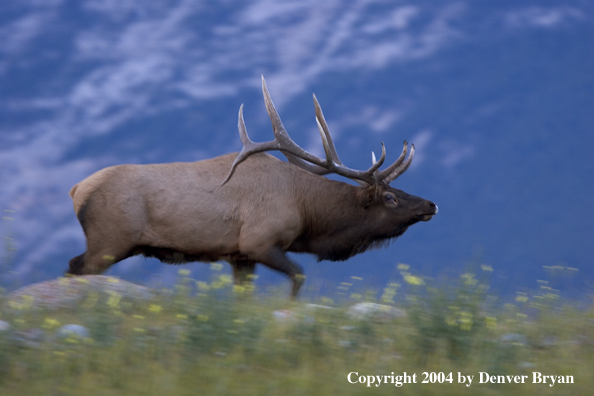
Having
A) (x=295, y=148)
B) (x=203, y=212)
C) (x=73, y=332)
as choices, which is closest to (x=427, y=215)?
(x=295, y=148)

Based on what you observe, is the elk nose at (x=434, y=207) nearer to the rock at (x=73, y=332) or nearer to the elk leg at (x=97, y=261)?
the elk leg at (x=97, y=261)

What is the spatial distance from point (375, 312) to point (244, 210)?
266cm

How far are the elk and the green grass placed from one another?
1871mm

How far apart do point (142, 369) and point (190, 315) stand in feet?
2.02

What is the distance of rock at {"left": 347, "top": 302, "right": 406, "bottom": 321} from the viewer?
4.13m

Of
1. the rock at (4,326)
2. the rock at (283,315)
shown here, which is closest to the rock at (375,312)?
the rock at (283,315)

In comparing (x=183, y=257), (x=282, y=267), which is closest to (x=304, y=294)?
(x=282, y=267)

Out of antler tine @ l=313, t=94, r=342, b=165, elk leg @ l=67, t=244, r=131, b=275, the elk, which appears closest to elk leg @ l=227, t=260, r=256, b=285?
the elk

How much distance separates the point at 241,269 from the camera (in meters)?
6.94

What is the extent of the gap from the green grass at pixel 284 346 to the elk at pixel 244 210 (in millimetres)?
1871

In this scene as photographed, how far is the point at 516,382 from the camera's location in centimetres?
324

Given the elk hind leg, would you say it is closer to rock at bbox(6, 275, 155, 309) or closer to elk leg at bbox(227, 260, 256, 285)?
elk leg at bbox(227, 260, 256, 285)

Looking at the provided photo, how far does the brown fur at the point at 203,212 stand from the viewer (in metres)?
6.32

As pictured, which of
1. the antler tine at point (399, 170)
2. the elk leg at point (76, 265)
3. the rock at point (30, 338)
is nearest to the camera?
the rock at point (30, 338)
